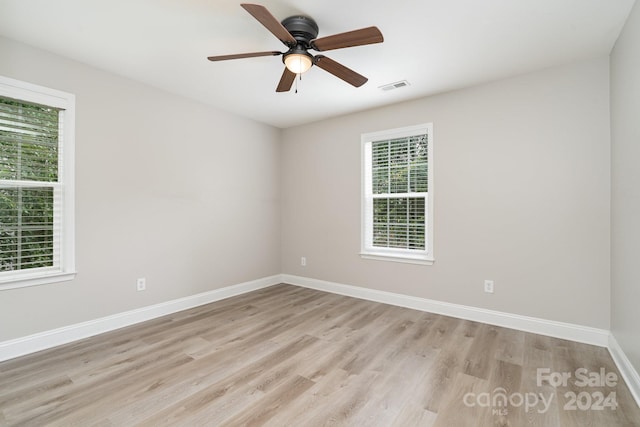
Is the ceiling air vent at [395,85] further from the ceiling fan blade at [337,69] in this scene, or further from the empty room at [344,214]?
the ceiling fan blade at [337,69]

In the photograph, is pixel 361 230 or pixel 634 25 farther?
pixel 361 230

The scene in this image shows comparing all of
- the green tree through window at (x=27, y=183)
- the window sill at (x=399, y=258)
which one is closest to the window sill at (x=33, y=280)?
the green tree through window at (x=27, y=183)

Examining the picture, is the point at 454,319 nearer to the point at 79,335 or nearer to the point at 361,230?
the point at 361,230

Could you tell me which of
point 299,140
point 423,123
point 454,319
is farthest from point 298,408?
point 299,140

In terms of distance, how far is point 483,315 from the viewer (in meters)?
3.21

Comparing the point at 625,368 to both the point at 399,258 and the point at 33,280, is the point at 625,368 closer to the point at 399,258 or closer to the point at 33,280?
the point at 399,258

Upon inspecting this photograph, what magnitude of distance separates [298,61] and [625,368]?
3293 mm

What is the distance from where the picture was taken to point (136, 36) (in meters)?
2.39

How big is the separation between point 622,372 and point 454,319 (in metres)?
1.35

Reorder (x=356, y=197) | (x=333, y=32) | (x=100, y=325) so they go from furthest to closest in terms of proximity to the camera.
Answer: (x=356, y=197), (x=100, y=325), (x=333, y=32)

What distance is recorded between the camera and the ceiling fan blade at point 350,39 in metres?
1.85

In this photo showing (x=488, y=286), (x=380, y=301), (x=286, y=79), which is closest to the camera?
(x=286, y=79)

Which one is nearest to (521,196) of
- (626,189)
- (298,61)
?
→ (626,189)

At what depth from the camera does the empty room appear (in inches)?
78.4
